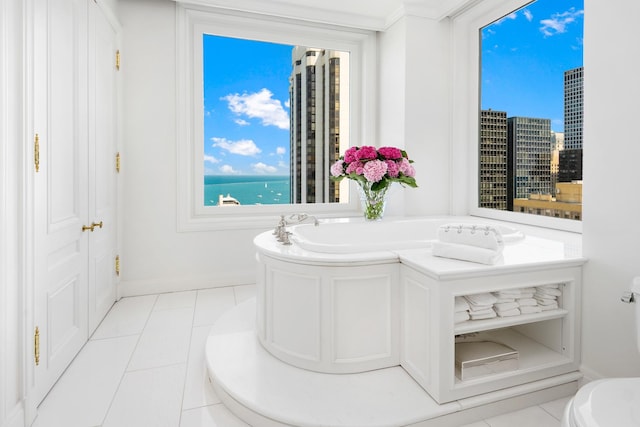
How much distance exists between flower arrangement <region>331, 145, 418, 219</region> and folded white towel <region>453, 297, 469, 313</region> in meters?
1.25

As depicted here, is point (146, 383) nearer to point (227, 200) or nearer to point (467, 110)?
point (227, 200)

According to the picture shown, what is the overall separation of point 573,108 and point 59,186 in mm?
3089

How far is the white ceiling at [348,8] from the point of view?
3080 mm

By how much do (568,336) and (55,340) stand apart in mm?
2494

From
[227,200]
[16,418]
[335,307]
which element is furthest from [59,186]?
[227,200]

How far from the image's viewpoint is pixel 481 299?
161cm

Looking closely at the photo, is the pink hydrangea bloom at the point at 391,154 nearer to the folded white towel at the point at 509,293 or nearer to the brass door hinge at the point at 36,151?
the folded white towel at the point at 509,293

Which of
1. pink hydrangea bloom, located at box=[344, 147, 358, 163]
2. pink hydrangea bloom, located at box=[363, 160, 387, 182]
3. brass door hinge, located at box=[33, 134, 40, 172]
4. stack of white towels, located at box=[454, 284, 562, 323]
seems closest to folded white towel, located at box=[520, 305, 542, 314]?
stack of white towels, located at box=[454, 284, 562, 323]

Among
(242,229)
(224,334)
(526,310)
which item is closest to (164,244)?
(242,229)

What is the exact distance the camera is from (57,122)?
71.7 inches

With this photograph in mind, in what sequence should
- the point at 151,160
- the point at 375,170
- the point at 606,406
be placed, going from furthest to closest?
the point at 151,160
the point at 375,170
the point at 606,406

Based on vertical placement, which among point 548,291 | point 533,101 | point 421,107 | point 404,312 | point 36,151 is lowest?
point 404,312

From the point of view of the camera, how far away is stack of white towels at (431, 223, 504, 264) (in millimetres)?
1633

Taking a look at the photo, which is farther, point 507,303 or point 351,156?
point 351,156
